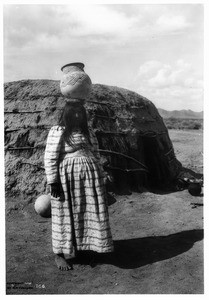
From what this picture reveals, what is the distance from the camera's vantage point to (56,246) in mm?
4805

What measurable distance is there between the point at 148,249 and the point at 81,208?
154 cm

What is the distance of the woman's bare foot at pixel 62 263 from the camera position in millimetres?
4871

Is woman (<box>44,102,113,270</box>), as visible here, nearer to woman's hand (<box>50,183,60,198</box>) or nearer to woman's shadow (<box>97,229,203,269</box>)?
woman's hand (<box>50,183,60,198</box>)

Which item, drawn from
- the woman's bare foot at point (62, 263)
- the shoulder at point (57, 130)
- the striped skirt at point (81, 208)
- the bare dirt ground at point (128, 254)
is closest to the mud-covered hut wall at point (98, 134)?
the bare dirt ground at point (128, 254)

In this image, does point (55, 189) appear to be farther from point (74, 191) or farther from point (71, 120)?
point (71, 120)

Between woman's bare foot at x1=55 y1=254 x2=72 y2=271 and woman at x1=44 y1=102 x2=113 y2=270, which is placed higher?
woman at x1=44 y1=102 x2=113 y2=270

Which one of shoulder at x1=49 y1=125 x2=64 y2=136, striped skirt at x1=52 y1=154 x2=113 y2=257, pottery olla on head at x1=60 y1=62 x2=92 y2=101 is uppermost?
pottery olla on head at x1=60 y1=62 x2=92 y2=101

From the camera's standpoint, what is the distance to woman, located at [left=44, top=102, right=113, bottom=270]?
4.69 m

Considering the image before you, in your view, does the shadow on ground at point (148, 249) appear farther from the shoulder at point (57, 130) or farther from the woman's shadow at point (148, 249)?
the shoulder at point (57, 130)

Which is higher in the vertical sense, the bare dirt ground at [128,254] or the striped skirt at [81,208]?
the striped skirt at [81,208]

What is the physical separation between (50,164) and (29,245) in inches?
75.7

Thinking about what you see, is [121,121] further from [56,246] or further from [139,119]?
[56,246]

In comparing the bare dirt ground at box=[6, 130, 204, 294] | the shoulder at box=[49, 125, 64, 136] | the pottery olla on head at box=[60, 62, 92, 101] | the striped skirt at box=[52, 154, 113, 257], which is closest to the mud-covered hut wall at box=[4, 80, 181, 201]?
the bare dirt ground at box=[6, 130, 204, 294]

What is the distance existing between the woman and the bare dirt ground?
0.39m
